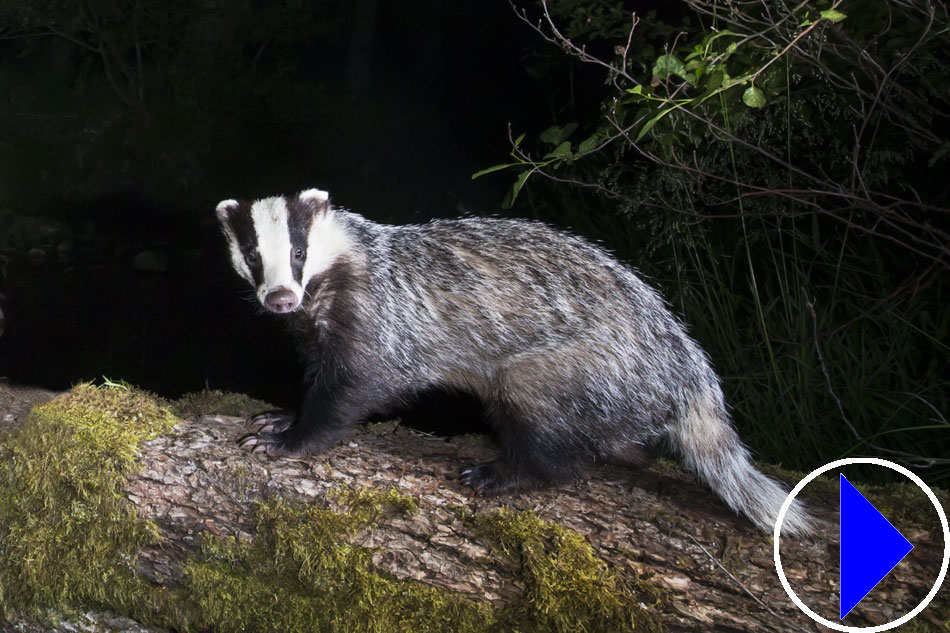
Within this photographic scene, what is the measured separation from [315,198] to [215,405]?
61cm

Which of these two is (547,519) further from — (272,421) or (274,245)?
(274,245)

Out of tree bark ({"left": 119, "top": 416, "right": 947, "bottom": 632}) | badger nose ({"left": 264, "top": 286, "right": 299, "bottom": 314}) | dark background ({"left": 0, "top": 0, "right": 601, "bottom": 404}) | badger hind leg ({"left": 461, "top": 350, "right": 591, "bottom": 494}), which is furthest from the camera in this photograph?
dark background ({"left": 0, "top": 0, "right": 601, "bottom": 404})

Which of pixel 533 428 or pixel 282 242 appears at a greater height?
pixel 282 242

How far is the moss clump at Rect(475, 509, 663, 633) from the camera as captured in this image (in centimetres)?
169

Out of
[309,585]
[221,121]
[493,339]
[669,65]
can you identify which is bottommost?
[309,585]

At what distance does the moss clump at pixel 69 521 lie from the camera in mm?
1923

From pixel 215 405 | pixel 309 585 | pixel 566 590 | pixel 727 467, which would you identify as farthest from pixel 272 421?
pixel 727 467

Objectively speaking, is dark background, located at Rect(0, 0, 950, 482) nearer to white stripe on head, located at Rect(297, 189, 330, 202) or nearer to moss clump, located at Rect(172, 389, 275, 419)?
moss clump, located at Rect(172, 389, 275, 419)

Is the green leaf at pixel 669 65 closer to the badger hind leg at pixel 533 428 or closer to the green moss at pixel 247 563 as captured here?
the badger hind leg at pixel 533 428

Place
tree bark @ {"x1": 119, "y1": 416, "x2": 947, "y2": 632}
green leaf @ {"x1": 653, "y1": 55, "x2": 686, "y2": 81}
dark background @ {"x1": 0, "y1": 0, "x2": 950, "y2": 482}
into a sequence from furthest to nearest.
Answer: dark background @ {"x1": 0, "y1": 0, "x2": 950, "y2": 482} → green leaf @ {"x1": 653, "y1": 55, "x2": 686, "y2": 81} → tree bark @ {"x1": 119, "y1": 416, "x2": 947, "y2": 632}

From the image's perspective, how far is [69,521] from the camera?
6.38ft

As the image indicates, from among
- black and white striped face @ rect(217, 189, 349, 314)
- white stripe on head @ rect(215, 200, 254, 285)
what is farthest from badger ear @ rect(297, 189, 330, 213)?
white stripe on head @ rect(215, 200, 254, 285)

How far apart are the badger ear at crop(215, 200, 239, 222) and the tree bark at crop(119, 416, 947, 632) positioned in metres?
0.57

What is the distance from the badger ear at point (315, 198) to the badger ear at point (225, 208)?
175 mm
